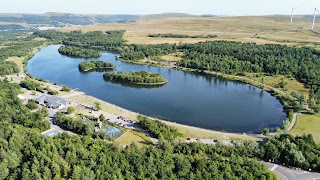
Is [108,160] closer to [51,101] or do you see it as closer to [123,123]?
[123,123]

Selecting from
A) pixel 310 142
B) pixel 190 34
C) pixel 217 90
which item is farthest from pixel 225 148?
pixel 190 34

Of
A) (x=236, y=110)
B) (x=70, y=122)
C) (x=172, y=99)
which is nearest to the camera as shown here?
(x=70, y=122)

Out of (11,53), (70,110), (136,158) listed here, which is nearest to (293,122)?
(136,158)

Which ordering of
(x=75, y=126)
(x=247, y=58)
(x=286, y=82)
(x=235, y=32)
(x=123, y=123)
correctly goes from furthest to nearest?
(x=235, y=32) → (x=247, y=58) → (x=286, y=82) → (x=123, y=123) → (x=75, y=126)

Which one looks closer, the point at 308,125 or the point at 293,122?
the point at 308,125

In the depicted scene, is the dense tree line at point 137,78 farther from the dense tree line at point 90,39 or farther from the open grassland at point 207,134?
the dense tree line at point 90,39

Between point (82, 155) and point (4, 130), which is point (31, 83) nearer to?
point (4, 130)
